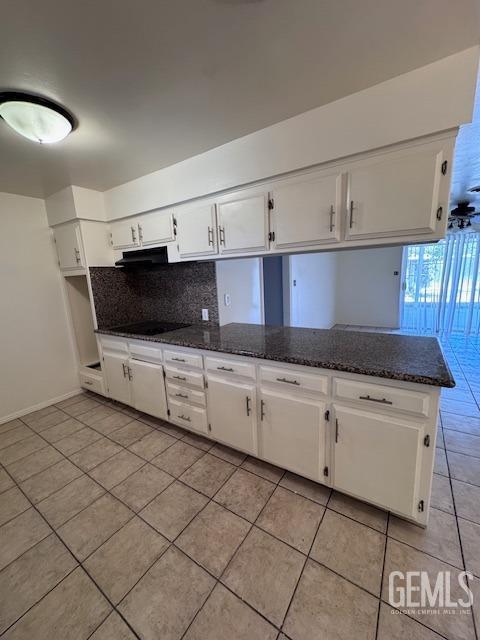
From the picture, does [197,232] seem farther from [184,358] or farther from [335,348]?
[335,348]

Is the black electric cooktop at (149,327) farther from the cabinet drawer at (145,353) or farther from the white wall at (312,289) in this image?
the white wall at (312,289)

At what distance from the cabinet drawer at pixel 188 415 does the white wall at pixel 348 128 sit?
182 cm

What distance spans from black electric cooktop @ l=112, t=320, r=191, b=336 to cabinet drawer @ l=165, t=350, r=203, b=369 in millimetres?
328

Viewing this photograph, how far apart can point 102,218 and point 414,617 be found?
376 centimetres

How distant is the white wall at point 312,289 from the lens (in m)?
4.25

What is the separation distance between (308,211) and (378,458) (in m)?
1.54

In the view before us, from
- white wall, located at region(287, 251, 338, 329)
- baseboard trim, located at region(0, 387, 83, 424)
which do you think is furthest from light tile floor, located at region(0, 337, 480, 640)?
white wall, located at region(287, 251, 338, 329)

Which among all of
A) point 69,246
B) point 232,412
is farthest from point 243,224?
point 69,246

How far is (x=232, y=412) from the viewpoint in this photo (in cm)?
200

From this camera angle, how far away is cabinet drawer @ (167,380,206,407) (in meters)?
2.19

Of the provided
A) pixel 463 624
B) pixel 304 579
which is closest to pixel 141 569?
pixel 304 579

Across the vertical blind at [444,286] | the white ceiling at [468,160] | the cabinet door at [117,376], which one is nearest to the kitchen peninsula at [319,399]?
the cabinet door at [117,376]

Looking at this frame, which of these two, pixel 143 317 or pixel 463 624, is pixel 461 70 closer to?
pixel 463 624

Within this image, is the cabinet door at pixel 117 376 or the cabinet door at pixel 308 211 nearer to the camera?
the cabinet door at pixel 308 211
